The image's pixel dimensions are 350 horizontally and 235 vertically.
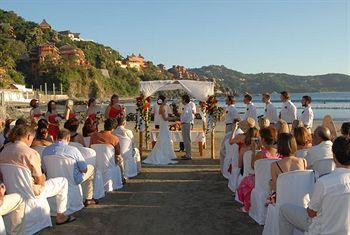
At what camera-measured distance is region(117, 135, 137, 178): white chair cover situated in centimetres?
930

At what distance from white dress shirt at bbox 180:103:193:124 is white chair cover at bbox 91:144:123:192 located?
3974 mm

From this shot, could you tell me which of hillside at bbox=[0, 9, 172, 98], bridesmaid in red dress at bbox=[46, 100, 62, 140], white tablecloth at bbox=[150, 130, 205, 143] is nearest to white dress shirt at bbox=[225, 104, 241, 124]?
white tablecloth at bbox=[150, 130, 205, 143]

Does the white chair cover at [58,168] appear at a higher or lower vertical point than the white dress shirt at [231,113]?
lower

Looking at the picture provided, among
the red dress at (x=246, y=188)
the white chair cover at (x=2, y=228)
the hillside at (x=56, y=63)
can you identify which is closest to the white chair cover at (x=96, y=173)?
the white chair cover at (x=2, y=228)

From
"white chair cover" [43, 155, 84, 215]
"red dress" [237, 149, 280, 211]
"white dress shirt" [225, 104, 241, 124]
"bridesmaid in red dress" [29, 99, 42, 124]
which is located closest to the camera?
"white chair cover" [43, 155, 84, 215]

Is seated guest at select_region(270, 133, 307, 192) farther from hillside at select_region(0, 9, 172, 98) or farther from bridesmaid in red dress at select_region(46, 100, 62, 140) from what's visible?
hillside at select_region(0, 9, 172, 98)

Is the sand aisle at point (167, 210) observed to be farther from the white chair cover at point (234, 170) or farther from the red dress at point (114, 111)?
the red dress at point (114, 111)

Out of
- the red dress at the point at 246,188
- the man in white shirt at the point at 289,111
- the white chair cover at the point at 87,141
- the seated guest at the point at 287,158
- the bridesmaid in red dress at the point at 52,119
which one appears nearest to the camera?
the seated guest at the point at 287,158

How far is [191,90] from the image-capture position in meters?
13.6

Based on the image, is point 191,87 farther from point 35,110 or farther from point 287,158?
point 287,158

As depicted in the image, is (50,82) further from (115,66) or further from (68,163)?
(68,163)

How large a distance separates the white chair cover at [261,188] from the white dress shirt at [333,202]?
76.1 inches

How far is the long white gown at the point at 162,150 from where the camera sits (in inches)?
457

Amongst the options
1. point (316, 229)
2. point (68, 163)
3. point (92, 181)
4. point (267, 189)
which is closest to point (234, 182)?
point (267, 189)
